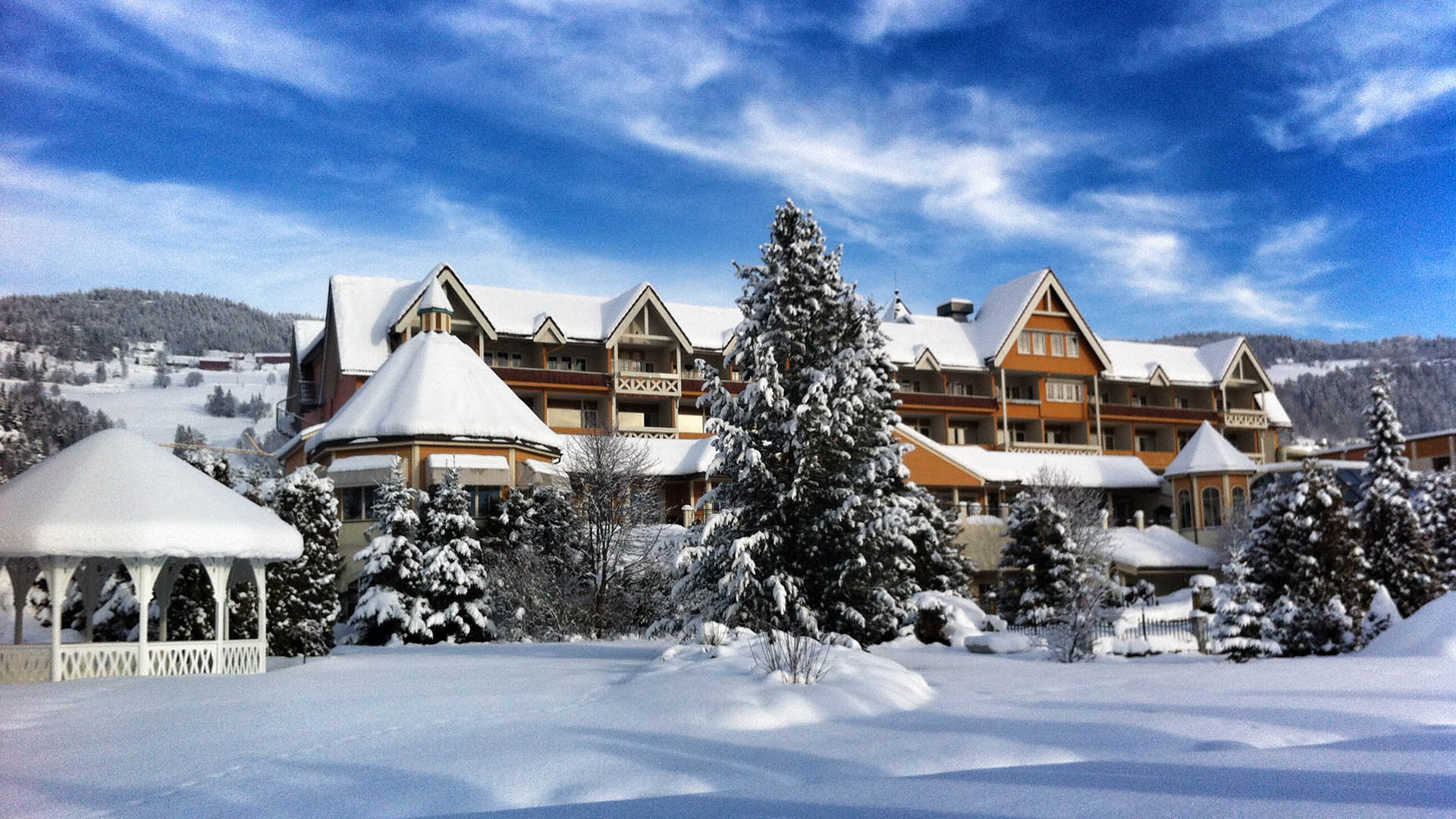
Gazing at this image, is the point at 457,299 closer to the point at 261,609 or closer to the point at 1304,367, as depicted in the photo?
the point at 261,609

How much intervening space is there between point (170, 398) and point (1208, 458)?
102 metres

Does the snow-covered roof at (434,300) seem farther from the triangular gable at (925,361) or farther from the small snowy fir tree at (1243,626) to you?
the small snowy fir tree at (1243,626)

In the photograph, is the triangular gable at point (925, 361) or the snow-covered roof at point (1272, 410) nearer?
the triangular gable at point (925, 361)

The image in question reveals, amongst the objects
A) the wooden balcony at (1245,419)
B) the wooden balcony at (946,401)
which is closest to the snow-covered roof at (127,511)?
the wooden balcony at (946,401)

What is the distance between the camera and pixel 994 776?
338 inches

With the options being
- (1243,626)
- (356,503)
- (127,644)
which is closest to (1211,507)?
(1243,626)

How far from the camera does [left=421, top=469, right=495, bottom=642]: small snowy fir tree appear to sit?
88.5 ft

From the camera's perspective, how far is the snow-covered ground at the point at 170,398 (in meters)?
95.2

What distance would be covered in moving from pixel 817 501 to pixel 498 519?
40.2 feet

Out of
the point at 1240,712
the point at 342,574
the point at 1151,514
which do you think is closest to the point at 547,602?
the point at 342,574

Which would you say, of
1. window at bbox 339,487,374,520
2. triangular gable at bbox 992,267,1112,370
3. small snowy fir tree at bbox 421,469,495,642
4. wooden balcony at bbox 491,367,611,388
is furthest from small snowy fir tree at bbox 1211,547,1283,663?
triangular gable at bbox 992,267,1112,370

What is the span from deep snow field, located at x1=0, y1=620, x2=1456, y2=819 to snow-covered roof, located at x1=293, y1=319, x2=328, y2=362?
114 feet

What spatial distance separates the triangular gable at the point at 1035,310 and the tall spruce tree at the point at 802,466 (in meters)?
36.4

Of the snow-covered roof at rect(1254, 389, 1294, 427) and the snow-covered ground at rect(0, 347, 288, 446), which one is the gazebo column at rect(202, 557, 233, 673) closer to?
the snow-covered roof at rect(1254, 389, 1294, 427)
